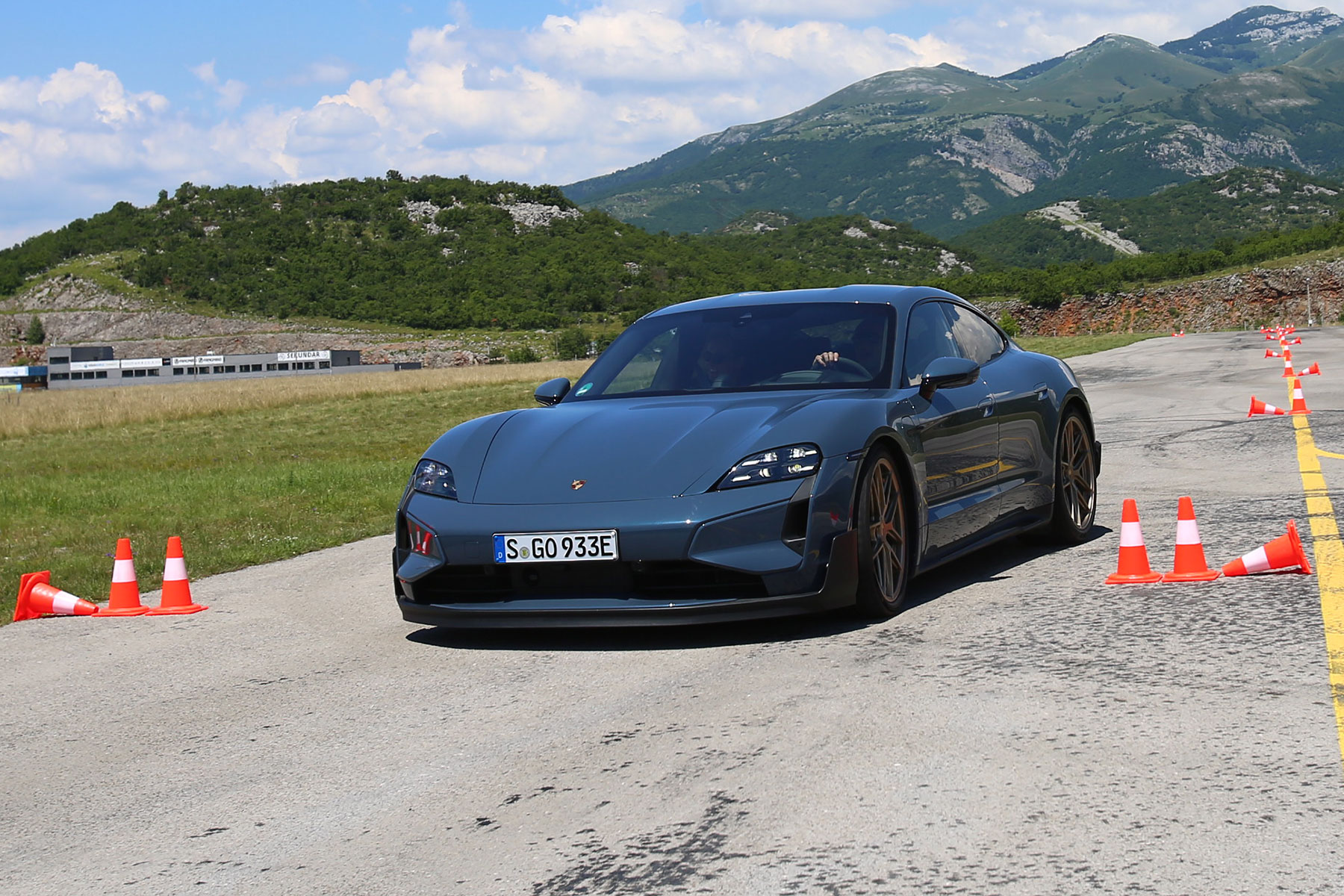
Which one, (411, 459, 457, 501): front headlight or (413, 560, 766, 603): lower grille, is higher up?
(411, 459, 457, 501): front headlight

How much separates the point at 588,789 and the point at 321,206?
202731mm

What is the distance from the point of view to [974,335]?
8.31 m

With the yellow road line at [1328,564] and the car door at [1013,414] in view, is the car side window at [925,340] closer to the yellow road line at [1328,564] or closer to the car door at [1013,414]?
the car door at [1013,414]

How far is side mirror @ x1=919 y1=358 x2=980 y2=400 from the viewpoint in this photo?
6.99 metres

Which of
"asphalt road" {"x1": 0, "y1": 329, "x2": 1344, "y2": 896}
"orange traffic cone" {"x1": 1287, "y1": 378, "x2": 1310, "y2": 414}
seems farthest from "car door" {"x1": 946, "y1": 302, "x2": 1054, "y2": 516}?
"orange traffic cone" {"x1": 1287, "y1": 378, "x2": 1310, "y2": 414}

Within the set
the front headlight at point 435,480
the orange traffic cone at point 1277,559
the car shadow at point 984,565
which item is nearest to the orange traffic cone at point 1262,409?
the car shadow at point 984,565

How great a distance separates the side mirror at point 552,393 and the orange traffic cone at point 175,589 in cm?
209

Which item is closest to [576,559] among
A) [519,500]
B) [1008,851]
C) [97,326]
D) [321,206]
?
[519,500]

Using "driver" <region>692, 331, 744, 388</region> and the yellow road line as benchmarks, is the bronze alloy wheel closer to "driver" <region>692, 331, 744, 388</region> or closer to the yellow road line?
the yellow road line

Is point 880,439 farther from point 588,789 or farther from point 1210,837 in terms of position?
point 1210,837

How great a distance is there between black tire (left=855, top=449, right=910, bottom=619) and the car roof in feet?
4.22

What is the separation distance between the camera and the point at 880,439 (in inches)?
258

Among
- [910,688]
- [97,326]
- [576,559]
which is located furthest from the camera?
[97,326]

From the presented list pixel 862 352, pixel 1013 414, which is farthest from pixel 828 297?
pixel 1013 414
